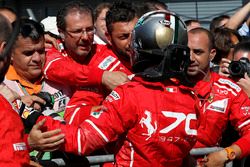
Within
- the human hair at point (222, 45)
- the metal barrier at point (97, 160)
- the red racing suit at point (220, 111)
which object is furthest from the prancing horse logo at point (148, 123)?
the human hair at point (222, 45)

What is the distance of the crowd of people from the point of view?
11.4ft

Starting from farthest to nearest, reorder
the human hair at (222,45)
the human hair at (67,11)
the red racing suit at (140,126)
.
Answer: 1. the human hair at (222,45)
2. the human hair at (67,11)
3. the red racing suit at (140,126)

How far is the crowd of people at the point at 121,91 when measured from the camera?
3482 mm

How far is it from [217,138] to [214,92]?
1.35 ft

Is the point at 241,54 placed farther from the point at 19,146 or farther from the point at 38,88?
the point at 19,146

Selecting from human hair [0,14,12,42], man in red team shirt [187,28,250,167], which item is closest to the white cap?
man in red team shirt [187,28,250,167]

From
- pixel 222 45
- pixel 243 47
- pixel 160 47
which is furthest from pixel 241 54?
pixel 160 47

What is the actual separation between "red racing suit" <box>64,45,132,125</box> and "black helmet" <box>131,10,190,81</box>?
93cm

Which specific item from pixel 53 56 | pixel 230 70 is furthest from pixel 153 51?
pixel 230 70

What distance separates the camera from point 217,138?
4.86 meters

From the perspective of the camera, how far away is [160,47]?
3.54 metres

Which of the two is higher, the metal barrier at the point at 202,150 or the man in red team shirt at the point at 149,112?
the man in red team shirt at the point at 149,112

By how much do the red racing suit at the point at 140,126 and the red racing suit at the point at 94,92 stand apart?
30.4 inches

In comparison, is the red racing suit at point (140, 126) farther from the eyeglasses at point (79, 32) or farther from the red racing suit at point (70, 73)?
the eyeglasses at point (79, 32)
